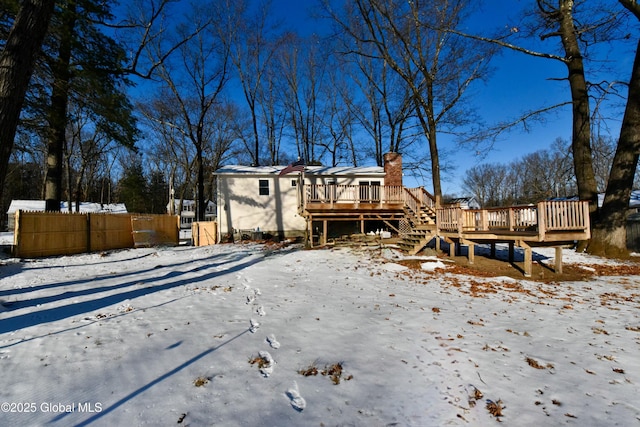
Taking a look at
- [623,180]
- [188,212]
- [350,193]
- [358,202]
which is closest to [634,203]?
[623,180]

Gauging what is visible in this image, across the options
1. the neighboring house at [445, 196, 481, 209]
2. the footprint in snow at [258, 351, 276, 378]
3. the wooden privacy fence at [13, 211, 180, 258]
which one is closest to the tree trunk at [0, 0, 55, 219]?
the footprint in snow at [258, 351, 276, 378]

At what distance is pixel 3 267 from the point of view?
9039 mm

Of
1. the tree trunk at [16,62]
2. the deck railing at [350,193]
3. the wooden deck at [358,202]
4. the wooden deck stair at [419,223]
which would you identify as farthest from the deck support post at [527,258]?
the tree trunk at [16,62]

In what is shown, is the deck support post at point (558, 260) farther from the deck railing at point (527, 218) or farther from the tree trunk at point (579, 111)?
the tree trunk at point (579, 111)

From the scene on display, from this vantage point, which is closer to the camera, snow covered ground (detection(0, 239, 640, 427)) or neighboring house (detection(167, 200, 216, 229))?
snow covered ground (detection(0, 239, 640, 427))

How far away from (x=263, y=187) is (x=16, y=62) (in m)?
14.9

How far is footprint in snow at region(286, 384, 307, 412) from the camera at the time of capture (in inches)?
101

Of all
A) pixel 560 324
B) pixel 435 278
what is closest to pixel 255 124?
pixel 435 278

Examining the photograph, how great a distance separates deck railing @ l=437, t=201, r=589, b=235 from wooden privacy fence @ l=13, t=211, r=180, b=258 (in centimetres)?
1520

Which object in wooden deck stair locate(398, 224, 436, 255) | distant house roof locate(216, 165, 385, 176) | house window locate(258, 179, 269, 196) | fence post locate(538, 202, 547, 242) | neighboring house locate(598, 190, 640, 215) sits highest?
distant house roof locate(216, 165, 385, 176)

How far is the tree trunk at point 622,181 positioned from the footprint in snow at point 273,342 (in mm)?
13155

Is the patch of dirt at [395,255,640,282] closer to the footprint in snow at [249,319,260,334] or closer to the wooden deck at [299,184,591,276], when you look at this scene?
the wooden deck at [299,184,591,276]

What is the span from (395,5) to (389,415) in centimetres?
1758

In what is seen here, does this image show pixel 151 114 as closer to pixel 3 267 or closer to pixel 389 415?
pixel 3 267
